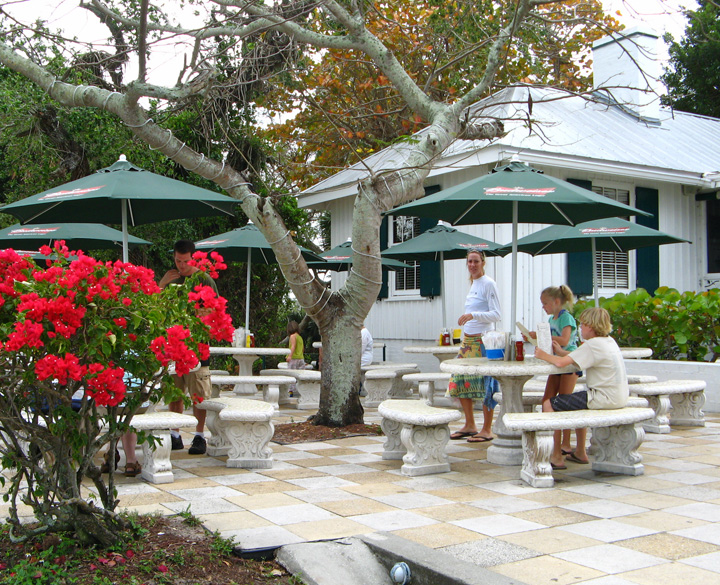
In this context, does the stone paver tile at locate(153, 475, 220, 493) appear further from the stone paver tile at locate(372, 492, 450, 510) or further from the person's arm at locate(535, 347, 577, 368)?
the person's arm at locate(535, 347, 577, 368)

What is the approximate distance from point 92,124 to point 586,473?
11.2m

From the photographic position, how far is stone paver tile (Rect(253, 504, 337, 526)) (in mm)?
4391

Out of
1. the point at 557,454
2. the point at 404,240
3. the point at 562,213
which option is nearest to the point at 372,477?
the point at 557,454

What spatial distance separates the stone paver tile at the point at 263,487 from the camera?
5.23 metres

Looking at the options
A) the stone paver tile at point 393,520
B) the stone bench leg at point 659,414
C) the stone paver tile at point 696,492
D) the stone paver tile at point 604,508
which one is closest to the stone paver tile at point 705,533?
the stone paver tile at point 604,508

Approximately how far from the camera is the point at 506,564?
3576 mm

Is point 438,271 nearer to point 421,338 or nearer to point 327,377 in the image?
point 421,338

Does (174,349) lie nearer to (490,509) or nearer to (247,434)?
(490,509)

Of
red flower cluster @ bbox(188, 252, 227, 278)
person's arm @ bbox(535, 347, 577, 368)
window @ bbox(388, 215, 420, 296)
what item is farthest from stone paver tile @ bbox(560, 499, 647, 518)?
window @ bbox(388, 215, 420, 296)

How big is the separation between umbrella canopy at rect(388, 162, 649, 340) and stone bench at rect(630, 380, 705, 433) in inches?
79.5

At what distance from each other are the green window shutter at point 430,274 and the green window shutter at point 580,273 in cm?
211

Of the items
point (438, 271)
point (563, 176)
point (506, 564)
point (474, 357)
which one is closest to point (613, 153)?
point (563, 176)

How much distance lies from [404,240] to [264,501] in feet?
30.0

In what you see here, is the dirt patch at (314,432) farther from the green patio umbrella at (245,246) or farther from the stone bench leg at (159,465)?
the green patio umbrella at (245,246)
